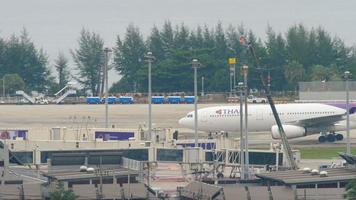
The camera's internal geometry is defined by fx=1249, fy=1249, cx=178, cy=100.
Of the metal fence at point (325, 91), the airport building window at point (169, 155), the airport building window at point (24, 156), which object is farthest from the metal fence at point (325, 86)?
the airport building window at point (24, 156)

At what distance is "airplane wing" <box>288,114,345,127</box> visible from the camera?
103 meters

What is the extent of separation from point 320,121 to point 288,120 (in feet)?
8.79

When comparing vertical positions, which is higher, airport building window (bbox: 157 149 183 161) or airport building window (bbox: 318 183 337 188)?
airport building window (bbox: 157 149 183 161)

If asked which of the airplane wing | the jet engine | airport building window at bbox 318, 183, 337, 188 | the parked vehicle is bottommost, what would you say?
airport building window at bbox 318, 183, 337, 188

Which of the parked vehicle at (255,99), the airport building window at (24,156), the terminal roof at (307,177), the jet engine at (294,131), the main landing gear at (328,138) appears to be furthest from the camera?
the parked vehicle at (255,99)

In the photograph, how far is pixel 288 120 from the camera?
343 feet

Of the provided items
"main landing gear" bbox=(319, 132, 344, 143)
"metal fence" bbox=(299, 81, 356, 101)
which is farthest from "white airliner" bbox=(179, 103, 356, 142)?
"metal fence" bbox=(299, 81, 356, 101)

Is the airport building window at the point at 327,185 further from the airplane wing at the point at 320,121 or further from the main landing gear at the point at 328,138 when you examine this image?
the main landing gear at the point at 328,138

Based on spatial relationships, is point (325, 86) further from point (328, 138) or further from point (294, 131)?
point (294, 131)

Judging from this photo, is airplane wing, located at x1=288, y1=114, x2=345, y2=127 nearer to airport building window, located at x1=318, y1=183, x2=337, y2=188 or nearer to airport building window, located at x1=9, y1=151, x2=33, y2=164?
airport building window, located at x1=9, y1=151, x2=33, y2=164

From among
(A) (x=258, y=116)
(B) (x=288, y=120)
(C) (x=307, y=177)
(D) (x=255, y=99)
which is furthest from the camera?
(D) (x=255, y=99)

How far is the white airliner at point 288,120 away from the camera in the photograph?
339ft

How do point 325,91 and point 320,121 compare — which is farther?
point 325,91

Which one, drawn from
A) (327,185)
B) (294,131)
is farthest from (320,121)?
(327,185)
